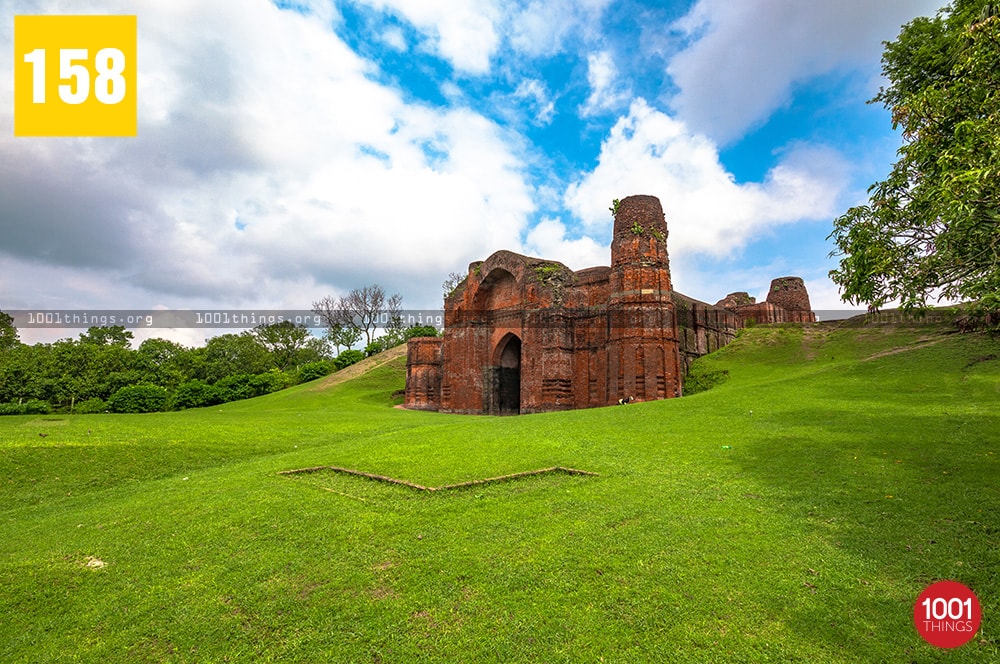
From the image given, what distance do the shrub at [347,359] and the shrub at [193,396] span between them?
12.8 meters

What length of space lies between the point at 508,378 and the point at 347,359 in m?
24.5

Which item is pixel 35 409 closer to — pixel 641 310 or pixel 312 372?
pixel 312 372

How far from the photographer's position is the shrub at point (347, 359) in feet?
150

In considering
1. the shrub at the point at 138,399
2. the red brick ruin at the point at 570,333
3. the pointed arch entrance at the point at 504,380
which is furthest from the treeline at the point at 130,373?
the pointed arch entrance at the point at 504,380

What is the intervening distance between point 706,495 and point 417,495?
395cm

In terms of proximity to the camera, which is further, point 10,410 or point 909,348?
point 10,410

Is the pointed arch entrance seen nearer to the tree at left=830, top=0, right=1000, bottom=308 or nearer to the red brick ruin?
the red brick ruin

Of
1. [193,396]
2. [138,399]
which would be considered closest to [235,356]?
[193,396]

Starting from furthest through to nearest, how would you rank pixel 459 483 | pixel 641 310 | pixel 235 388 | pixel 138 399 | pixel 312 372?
pixel 312 372 → pixel 235 388 → pixel 138 399 → pixel 641 310 → pixel 459 483

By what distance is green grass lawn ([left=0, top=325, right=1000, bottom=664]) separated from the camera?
12.9 ft

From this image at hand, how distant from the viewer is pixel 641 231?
20969 millimetres

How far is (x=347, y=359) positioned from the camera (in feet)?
152

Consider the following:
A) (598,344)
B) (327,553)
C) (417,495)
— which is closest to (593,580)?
(327,553)

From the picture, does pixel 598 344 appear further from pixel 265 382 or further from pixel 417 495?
pixel 265 382
